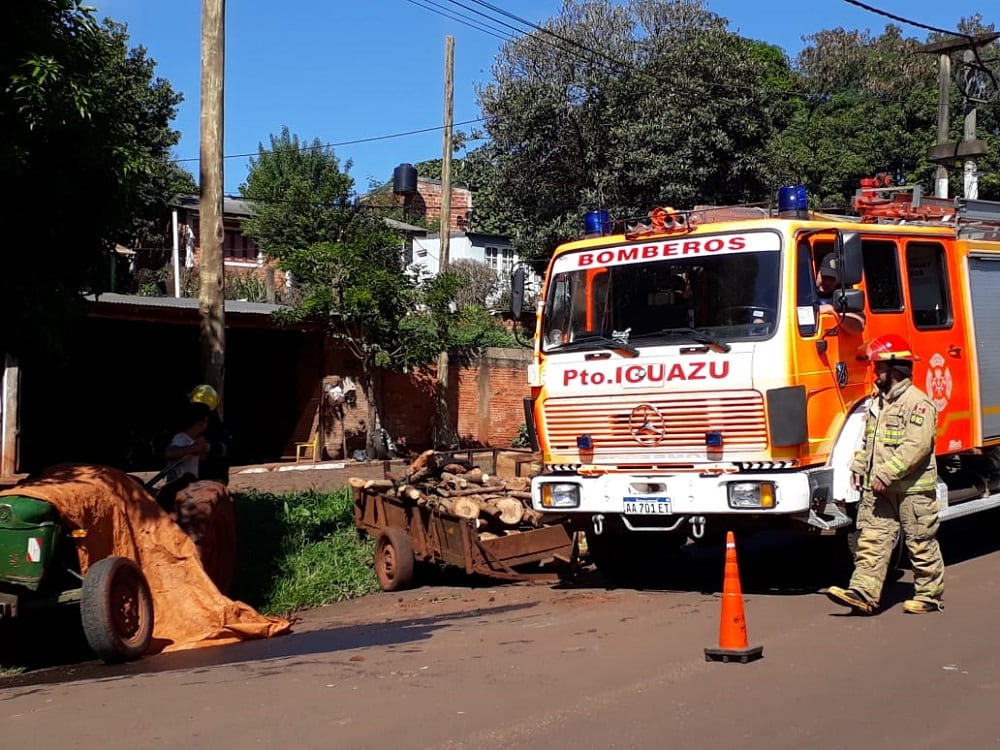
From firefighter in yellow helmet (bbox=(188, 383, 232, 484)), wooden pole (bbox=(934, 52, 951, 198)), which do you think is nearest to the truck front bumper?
firefighter in yellow helmet (bbox=(188, 383, 232, 484))

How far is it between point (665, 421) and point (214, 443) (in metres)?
4.02

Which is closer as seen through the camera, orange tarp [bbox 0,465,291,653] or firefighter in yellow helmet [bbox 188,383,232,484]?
orange tarp [bbox 0,465,291,653]

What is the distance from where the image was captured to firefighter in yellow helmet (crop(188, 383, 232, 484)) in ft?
34.4

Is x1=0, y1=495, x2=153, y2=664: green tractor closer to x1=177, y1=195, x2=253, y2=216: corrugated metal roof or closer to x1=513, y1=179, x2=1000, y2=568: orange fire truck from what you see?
x1=513, y1=179, x2=1000, y2=568: orange fire truck

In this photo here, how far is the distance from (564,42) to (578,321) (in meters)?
20.0

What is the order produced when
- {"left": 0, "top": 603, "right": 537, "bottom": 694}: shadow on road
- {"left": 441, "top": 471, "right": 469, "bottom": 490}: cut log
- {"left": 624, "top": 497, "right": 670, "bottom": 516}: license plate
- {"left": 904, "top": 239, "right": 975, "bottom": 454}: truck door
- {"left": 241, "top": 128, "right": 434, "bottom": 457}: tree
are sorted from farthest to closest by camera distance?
{"left": 241, "top": 128, "right": 434, "bottom": 457}: tree → {"left": 441, "top": 471, "right": 469, "bottom": 490}: cut log → {"left": 904, "top": 239, "right": 975, "bottom": 454}: truck door → {"left": 624, "top": 497, "right": 670, "bottom": 516}: license plate → {"left": 0, "top": 603, "right": 537, "bottom": 694}: shadow on road

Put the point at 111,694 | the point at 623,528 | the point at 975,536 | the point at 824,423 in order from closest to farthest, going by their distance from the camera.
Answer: the point at 111,694, the point at 824,423, the point at 623,528, the point at 975,536

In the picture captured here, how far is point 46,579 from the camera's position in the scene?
326 inches

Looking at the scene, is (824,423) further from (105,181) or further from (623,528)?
(105,181)

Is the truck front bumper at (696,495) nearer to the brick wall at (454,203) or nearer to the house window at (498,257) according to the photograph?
the house window at (498,257)

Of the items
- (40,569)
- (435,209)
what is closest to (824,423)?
(40,569)

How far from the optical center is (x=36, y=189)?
9.62m

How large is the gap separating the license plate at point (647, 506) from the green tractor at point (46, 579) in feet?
12.4

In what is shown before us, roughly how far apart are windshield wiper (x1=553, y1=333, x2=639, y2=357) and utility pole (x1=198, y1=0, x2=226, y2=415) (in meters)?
3.62
